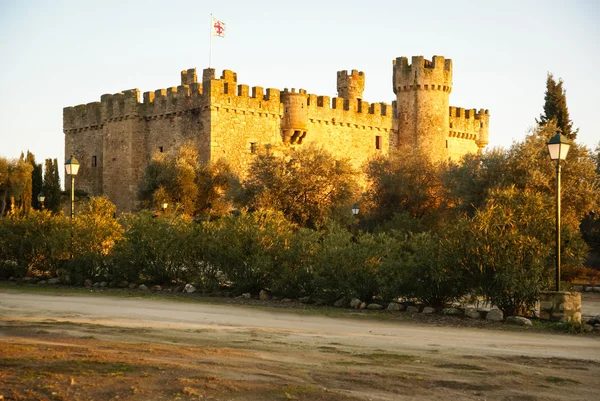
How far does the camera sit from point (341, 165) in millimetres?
39094

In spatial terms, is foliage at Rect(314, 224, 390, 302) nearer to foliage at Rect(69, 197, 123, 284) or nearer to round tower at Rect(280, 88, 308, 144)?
foliage at Rect(69, 197, 123, 284)

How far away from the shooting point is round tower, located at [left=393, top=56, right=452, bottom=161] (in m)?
50.7

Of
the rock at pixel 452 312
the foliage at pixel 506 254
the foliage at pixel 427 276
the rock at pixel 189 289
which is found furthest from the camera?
the rock at pixel 189 289

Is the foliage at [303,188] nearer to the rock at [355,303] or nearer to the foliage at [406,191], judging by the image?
the foliage at [406,191]

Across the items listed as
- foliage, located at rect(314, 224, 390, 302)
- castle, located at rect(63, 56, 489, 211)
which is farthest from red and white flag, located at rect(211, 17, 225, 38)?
foliage, located at rect(314, 224, 390, 302)

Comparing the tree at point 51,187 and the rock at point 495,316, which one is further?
the tree at point 51,187

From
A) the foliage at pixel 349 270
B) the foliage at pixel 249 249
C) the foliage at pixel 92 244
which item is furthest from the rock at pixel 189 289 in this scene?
the foliage at pixel 349 270

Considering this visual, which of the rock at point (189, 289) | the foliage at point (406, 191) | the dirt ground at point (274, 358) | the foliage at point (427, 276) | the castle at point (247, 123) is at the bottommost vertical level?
the rock at point (189, 289)

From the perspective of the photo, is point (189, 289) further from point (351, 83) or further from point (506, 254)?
point (351, 83)

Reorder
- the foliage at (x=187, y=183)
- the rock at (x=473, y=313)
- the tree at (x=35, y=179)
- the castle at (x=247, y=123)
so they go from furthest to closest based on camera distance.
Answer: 1. the tree at (x=35, y=179)
2. the castle at (x=247, y=123)
3. the foliage at (x=187, y=183)
4. the rock at (x=473, y=313)

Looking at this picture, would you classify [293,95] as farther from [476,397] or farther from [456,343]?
[476,397]

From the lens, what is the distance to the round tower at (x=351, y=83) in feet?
173

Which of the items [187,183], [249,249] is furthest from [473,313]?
[187,183]

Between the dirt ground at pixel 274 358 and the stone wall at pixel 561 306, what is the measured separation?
1.30m
